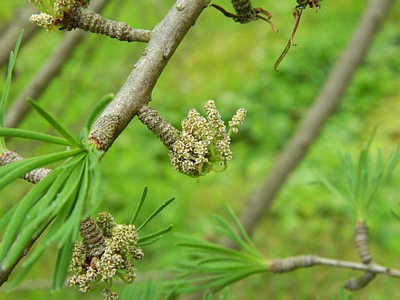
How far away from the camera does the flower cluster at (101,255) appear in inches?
15.8

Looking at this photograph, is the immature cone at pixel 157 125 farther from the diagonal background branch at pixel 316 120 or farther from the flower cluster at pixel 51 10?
the diagonal background branch at pixel 316 120

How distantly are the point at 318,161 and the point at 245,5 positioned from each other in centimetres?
199

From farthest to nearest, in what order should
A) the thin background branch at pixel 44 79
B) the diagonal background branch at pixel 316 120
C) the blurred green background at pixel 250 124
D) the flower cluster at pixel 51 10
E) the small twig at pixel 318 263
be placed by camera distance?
the blurred green background at pixel 250 124 < the diagonal background branch at pixel 316 120 < the thin background branch at pixel 44 79 < the small twig at pixel 318 263 < the flower cluster at pixel 51 10

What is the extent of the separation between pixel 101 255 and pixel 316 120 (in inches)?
44.6

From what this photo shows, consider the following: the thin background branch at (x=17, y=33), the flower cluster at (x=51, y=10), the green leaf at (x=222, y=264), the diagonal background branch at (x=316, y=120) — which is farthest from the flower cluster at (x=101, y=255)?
the diagonal background branch at (x=316, y=120)

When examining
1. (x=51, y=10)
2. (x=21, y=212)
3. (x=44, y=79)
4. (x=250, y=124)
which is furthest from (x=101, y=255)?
(x=250, y=124)

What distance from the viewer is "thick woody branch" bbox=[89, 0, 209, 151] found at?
1.27ft

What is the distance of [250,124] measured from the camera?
2684mm

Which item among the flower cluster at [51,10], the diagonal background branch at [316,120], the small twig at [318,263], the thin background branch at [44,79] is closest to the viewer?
the flower cluster at [51,10]

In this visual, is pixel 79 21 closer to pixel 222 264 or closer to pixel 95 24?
pixel 95 24

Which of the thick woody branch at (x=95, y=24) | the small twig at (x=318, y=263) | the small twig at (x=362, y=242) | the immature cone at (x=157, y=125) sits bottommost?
the small twig at (x=318, y=263)

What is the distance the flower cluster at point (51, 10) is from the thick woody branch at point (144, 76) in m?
0.07

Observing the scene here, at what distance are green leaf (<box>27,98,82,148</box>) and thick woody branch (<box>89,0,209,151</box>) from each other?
0.04 feet

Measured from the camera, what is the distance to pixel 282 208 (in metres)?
2.23
